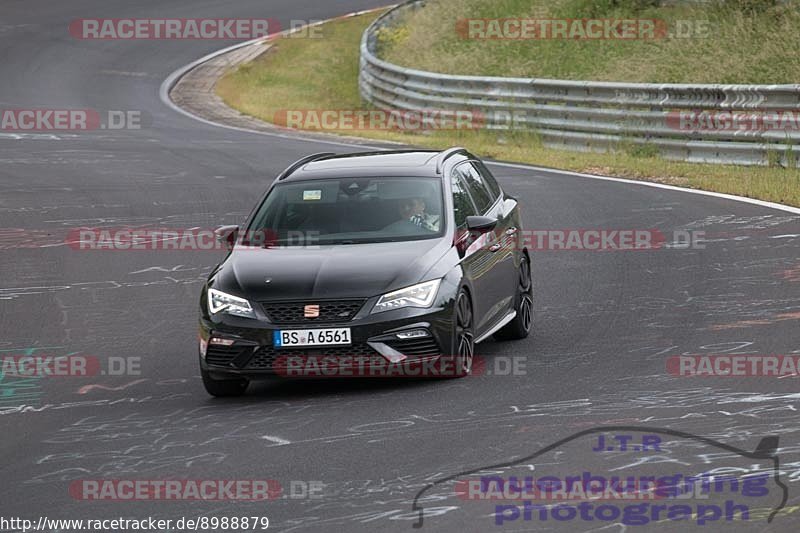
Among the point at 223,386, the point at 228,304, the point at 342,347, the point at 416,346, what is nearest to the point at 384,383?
the point at 416,346

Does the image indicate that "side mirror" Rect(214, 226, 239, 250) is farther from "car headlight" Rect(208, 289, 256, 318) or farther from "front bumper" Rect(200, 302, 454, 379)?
"front bumper" Rect(200, 302, 454, 379)

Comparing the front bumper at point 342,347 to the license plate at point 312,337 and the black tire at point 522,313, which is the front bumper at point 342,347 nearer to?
the license plate at point 312,337

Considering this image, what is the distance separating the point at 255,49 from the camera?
42.2 m

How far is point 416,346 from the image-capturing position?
33.0 ft

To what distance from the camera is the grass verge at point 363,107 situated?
808 inches

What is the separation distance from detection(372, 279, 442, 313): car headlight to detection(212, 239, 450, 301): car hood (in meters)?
0.04

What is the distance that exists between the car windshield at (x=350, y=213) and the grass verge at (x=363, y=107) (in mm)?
8504

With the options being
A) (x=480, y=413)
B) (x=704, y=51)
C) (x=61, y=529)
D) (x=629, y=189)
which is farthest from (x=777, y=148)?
(x=61, y=529)

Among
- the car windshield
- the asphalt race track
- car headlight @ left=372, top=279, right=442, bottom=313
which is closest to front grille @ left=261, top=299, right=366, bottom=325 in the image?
car headlight @ left=372, top=279, right=442, bottom=313

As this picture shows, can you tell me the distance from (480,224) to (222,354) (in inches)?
83.7

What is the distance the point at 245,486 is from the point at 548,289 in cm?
679

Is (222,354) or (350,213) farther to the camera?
(350,213)

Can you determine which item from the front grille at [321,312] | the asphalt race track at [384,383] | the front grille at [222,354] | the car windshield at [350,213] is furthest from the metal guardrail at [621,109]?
the front grille at [222,354]

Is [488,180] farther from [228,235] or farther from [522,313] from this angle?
[228,235]
